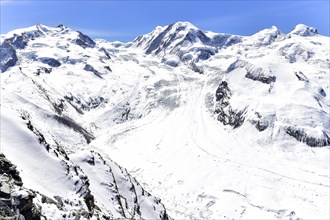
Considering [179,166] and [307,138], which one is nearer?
[179,166]

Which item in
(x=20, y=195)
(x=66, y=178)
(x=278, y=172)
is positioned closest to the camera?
(x=20, y=195)

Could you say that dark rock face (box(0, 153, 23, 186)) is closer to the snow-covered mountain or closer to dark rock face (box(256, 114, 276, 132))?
the snow-covered mountain

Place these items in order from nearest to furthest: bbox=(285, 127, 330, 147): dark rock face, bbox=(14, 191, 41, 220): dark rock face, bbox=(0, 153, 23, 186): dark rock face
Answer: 1. bbox=(14, 191, 41, 220): dark rock face
2. bbox=(0, 153, 23, 186): dark rock face
3. bbox=(285, 127, 330, 147): dark rock face

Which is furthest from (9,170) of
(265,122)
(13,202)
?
(265,122)

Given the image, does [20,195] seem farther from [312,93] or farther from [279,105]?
[312,93]

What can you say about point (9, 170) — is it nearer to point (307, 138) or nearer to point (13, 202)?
point (13, 202)

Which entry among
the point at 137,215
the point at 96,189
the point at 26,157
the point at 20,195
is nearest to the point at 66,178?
the point at 26,157

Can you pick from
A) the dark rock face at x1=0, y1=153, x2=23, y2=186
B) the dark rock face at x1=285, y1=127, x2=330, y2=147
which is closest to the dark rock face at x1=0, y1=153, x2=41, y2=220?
the dark rock face at x1=0, y1=153, x2=23, y2=186

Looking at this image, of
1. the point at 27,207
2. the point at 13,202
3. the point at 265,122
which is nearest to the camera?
the point at 13,202
